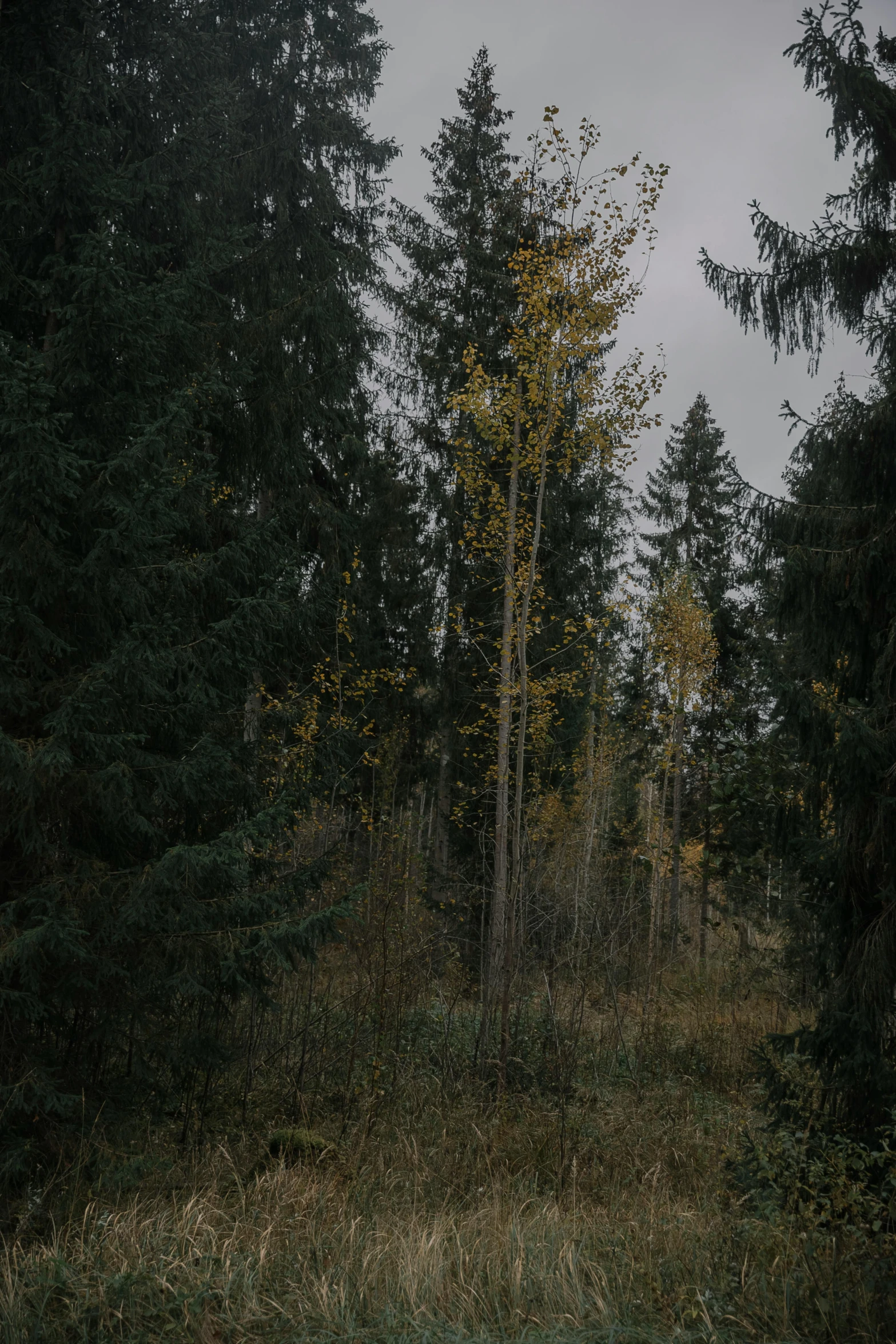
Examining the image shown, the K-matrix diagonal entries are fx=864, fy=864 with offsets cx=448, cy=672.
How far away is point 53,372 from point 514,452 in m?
5.52

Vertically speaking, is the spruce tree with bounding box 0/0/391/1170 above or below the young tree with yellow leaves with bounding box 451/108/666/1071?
below

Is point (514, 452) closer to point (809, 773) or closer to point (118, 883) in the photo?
point (809, 773)

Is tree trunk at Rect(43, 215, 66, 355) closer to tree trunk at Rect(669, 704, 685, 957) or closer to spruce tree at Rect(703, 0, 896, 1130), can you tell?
spruce tree at Rect(703, 0, 896, 1130)

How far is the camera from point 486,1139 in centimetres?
617

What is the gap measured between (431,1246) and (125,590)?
3944 mm

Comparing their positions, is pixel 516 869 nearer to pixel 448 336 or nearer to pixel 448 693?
pixel 448 693

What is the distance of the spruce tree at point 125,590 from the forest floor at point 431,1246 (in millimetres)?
740

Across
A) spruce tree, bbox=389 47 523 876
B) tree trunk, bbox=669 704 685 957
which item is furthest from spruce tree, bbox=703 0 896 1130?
tree trunk, bbox=669 704 685 957

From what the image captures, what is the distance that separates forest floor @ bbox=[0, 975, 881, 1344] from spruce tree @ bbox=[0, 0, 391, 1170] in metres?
0.74

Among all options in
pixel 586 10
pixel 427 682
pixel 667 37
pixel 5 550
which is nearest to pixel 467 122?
pixel 667 37

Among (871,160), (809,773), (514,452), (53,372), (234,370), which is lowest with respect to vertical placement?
(809,773)

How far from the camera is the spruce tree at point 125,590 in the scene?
4.86m

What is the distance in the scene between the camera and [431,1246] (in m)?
4.31

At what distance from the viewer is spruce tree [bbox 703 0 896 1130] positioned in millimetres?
5340
